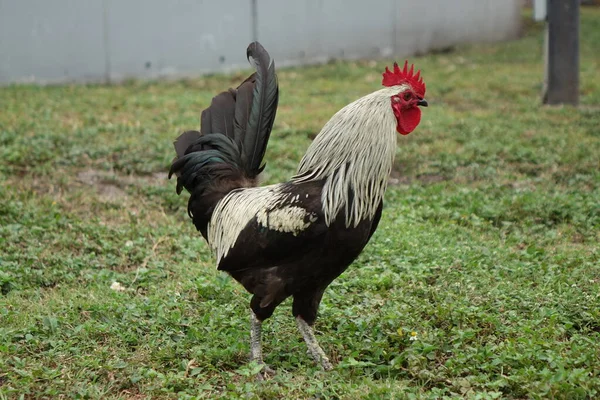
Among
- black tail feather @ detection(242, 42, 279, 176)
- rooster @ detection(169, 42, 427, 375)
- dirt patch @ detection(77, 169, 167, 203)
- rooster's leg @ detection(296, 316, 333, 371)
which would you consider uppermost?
black tail feather @ detection(242, 42, 279, 176)

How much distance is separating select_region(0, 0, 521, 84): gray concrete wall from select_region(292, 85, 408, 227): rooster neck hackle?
9.49 meters

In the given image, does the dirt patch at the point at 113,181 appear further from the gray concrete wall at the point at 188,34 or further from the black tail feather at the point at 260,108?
the gray concrete wall at the point at 188,34

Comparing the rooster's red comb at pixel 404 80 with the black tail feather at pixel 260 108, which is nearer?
the rooster's red comb at pixel 404 80

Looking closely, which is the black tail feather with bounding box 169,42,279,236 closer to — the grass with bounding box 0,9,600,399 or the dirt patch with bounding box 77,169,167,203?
the grass with bounding box 0,9,600,399

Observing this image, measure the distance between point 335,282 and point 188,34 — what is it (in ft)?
30.9

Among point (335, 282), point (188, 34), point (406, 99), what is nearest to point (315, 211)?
point (406, 99)

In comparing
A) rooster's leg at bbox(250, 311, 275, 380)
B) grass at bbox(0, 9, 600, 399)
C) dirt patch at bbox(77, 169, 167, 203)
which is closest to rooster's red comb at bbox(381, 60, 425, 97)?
grass at bbox(0, 9, 600, 399)

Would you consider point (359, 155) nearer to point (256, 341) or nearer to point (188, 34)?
point (256, 341)

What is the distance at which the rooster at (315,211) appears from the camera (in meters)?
4.18

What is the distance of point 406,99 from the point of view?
4.37 meters

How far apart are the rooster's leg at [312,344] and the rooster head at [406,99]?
124cm

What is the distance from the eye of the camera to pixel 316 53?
15945 mm

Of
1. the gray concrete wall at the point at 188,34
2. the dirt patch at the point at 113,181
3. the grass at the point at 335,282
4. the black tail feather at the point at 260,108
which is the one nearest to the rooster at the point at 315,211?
the black tail feather at the point at 260,108

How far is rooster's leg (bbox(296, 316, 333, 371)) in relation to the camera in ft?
14.6
